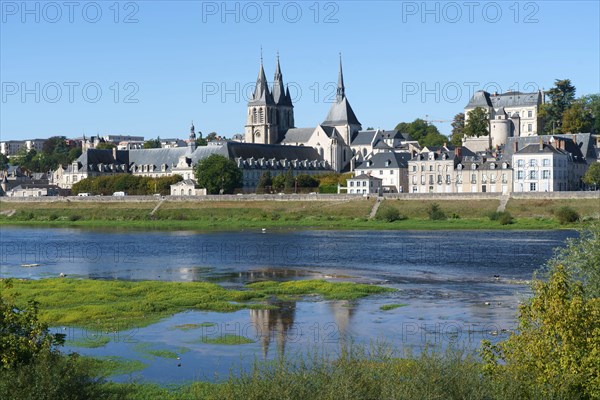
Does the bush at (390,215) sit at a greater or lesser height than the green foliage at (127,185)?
lesser

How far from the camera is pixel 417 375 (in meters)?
16.6

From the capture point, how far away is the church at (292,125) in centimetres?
14762

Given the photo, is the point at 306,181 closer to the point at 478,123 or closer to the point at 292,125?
the point at 478,123

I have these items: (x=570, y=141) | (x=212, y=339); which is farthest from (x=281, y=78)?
(x=212, y=339)

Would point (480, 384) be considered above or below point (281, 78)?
below

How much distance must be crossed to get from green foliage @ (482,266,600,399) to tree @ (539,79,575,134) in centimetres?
11202

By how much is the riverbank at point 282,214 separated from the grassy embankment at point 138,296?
137 feet

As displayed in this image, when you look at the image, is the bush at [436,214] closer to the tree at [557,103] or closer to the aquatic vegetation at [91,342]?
the tree at [557,103]

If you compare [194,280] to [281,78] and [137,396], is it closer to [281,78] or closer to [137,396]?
[137,396]

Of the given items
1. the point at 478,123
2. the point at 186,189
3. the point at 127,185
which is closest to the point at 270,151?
the point at 186,189

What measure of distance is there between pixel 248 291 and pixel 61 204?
80.4 meters

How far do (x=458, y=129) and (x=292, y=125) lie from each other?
30.1 meters

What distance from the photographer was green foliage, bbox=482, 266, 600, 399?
16.7 meters

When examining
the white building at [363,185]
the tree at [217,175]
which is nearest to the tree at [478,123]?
the white building at [363,185]
